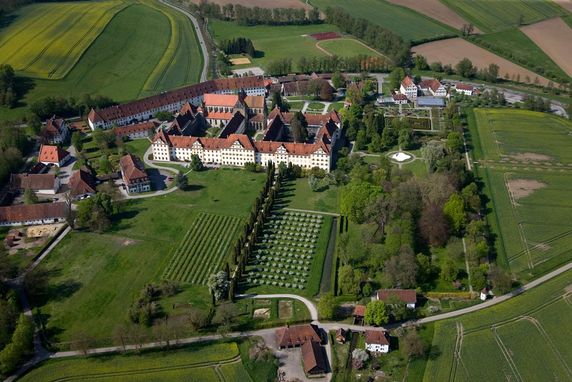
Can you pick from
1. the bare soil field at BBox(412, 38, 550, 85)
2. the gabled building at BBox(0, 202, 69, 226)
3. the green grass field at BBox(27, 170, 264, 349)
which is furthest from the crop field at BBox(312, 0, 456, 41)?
the gabled building at BBox(0, 202, 69, 226)

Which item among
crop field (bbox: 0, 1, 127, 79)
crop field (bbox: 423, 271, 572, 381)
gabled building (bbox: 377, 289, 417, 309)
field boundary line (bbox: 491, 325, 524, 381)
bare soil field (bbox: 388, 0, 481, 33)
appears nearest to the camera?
field boundary line (bbox: 491, 325, 524, 381)

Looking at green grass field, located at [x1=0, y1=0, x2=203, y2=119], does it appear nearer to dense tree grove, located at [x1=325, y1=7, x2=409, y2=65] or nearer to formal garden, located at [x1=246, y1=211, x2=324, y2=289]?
dense tree grove, located at [x1=325, y1=7, x2=409, y2=65]

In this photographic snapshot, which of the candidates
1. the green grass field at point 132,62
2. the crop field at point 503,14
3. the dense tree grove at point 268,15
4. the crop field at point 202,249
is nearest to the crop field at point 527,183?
the crop field at point 202,249

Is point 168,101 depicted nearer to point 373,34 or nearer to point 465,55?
point 373,34

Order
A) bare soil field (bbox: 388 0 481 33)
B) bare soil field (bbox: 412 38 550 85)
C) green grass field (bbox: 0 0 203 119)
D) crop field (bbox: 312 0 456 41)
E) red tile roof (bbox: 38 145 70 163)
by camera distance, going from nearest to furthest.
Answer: red tile roof (bbox: 38 145 70 163) < green grass field (bbox: 0 0 203 119) < bare soil field (bbox: 412 38 550 85) < crop field (bbox: 312 0 456 41) < bare soil field (bbox: 388 0 481 33)

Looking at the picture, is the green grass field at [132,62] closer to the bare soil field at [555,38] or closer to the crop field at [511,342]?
the crop field at [511,342]
